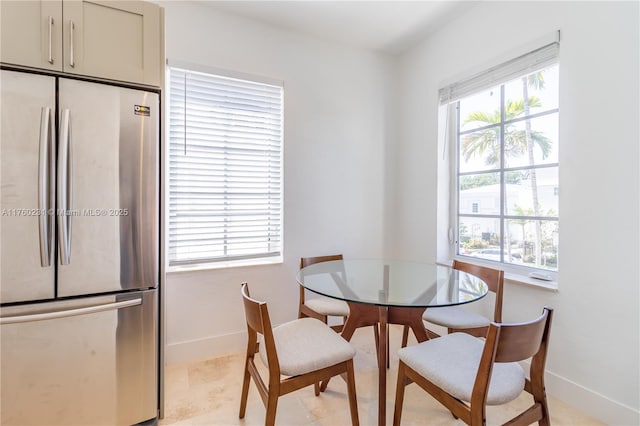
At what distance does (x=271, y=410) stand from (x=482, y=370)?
88cm

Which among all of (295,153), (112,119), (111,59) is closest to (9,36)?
(111,59)

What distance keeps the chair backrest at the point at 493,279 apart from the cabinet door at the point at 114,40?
7.54 feet

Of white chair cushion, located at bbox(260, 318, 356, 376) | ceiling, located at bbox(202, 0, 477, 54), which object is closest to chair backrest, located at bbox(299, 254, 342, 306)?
white chair cushion, located at bbox(260, 318, 356, 376)

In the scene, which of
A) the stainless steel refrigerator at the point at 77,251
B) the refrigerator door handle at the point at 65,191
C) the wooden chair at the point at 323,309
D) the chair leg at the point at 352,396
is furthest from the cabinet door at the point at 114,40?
the chair leg at the point at 352,396

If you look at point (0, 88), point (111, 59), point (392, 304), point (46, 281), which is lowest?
point (392, 304)

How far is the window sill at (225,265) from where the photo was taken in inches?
87.3

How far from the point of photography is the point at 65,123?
4.49 ft

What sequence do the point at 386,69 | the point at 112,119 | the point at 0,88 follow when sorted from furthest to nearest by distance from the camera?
the point at 386,69, the point at 112,119, the point at 0,88

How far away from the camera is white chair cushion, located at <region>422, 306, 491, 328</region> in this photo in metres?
1.79

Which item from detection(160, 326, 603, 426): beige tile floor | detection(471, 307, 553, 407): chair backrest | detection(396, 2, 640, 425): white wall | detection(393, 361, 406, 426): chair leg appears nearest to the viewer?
detection(471, 307, 553, 407): chair backrest

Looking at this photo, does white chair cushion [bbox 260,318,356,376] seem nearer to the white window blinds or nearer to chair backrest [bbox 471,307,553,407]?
chair backrest [bbox 471,307,553,407]

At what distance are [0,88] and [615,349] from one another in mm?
3300

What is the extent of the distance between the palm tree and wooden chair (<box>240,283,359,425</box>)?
1.61 metres

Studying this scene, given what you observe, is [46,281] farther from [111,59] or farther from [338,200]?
[338,200]
